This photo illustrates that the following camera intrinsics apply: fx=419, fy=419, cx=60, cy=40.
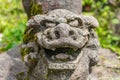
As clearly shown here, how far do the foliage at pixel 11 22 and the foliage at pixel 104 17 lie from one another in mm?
848

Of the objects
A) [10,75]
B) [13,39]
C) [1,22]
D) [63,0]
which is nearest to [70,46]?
[63,0]

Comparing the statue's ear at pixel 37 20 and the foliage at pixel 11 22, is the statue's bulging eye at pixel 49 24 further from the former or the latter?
the foliage at pixel 11 22

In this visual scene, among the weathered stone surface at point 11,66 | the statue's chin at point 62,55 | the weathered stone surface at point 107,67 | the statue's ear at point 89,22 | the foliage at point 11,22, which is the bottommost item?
the foliage at point 11,22

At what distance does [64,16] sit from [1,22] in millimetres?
2960

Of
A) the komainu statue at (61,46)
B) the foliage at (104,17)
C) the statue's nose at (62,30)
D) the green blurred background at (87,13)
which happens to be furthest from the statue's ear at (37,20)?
the foliage at (104,17)

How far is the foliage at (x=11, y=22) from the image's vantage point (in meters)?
4.23

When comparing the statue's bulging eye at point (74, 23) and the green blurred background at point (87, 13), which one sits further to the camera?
the green blurred background at point (87, 13)

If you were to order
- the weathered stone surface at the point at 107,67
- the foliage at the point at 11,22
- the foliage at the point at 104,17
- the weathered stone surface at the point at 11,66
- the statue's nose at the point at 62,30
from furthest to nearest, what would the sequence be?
the foliage at the point at 104,17 → the foliage at the point at 11,22 → the weathered stone surface at the point at 107,67 → the weathered stone surface at the point at 11,66 → the statue's nose at the point at 62,30

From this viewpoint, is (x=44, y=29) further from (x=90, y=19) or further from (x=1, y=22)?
(x=1, y=22)

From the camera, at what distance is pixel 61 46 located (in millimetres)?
2197

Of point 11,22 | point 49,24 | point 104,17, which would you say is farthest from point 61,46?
point 11,22

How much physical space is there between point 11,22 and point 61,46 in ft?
10.3

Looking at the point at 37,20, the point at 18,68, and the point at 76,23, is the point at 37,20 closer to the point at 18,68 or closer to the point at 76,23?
the point at 76,23

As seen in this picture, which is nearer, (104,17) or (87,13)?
(104,17)
